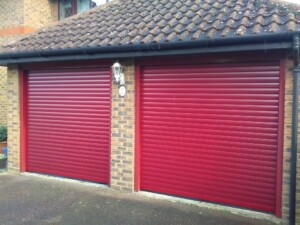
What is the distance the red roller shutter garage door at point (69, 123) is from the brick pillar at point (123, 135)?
0.97 feet

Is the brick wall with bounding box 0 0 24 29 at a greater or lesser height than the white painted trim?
greater

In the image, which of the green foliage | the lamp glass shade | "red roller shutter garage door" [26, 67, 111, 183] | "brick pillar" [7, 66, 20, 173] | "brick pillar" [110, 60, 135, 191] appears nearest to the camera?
the lamp glass shade

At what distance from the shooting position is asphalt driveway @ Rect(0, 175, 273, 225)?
178 inches

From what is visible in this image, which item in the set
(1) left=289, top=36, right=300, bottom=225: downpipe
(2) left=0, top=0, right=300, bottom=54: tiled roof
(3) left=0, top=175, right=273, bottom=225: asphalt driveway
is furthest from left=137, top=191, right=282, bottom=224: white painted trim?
(2) left=0, top=0, right=300, bottom=54: tiled roof

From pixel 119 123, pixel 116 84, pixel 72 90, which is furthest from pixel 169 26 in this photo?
pixel 72 90

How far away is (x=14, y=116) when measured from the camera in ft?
23.2

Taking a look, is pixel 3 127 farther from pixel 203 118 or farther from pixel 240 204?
pixel 240 204

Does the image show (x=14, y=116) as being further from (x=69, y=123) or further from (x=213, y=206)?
(x=213, y=206)

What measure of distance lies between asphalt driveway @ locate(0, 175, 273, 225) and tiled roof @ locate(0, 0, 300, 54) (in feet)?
8.90

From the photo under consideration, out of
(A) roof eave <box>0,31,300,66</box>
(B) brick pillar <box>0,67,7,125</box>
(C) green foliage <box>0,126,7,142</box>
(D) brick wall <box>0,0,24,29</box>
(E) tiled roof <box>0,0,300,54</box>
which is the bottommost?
(C) green foliage <box>0,126,7,142</box>

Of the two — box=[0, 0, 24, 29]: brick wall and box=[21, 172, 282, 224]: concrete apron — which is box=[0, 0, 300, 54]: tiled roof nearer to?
box=[21, 172, 282, 224]: concrete apron

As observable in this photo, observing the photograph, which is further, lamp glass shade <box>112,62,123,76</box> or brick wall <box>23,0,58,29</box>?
brick wall <box>23,0,58,29</box>

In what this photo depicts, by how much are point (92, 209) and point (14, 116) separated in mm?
3392

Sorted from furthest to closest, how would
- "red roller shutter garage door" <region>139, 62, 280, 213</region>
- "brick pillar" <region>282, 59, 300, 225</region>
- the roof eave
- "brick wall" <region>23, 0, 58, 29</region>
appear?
"brick wall" <region>23, 0, 58, 29</region> → "red roller shutter garage door" <region>139, 62, 280, 213</region> → "brick pillar" <region>282, 59, 300, 225</region> → the roof eave
